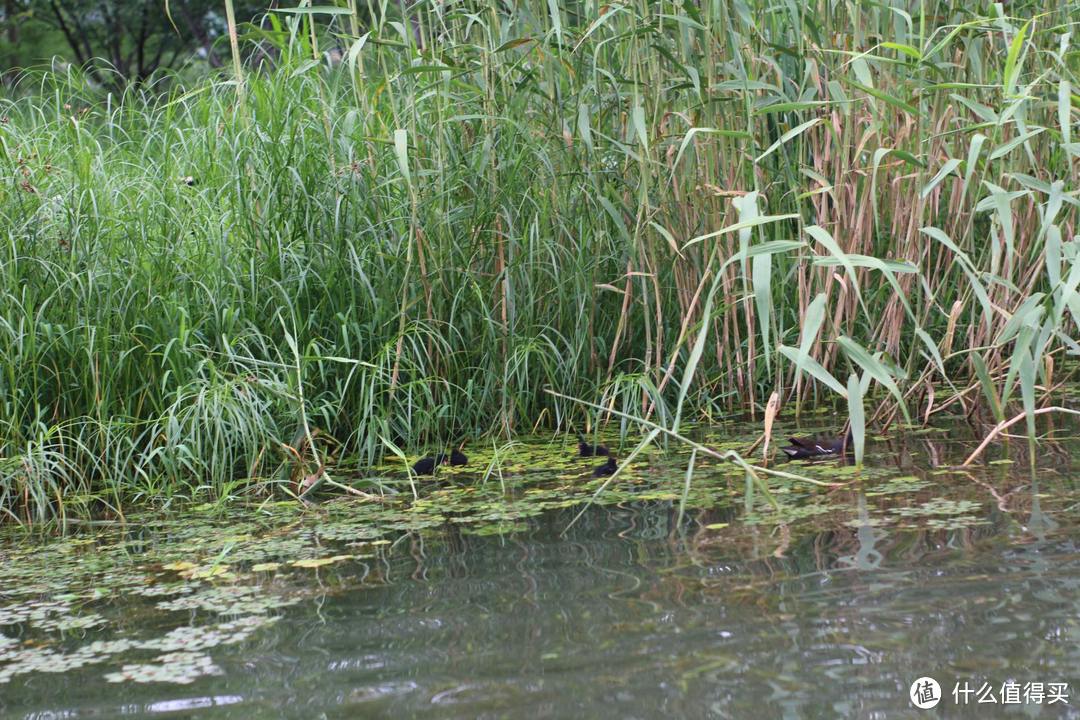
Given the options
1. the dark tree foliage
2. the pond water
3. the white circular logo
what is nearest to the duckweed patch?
the pond water

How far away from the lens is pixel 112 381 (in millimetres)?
3574

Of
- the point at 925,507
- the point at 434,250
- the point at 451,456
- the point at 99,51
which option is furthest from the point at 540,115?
the point at 99,51

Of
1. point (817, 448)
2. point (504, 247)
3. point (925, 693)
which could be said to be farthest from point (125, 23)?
point (925, 693)

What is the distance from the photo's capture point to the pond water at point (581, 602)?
178 cm

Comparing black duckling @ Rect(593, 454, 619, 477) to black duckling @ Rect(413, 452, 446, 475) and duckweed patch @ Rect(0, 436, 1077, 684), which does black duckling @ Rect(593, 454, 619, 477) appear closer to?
duckweed patch @ Rect(0, 436, 1077, 684)

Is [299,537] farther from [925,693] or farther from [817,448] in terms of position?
[925,693]

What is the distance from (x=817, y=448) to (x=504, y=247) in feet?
4.27

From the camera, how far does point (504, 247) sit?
396 centimetres

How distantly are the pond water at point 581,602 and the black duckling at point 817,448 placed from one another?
10 centimetres

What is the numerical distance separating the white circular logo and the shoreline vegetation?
1.82 meters

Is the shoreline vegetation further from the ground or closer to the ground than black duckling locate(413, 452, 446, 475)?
further from the ground

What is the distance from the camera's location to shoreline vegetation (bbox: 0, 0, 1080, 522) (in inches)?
138

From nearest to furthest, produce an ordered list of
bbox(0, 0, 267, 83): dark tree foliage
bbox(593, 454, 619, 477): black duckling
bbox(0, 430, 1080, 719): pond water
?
1. bbox(0, 430, 1080, 719): pond water
2. bbox(593, 454, 619, 477): black duckling
3. bbox(0, 0, 267, 83): dark tree foliage

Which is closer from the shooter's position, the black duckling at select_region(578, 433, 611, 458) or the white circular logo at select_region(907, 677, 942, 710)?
the white circular logo at select_region(907, 677, 942, 710)
